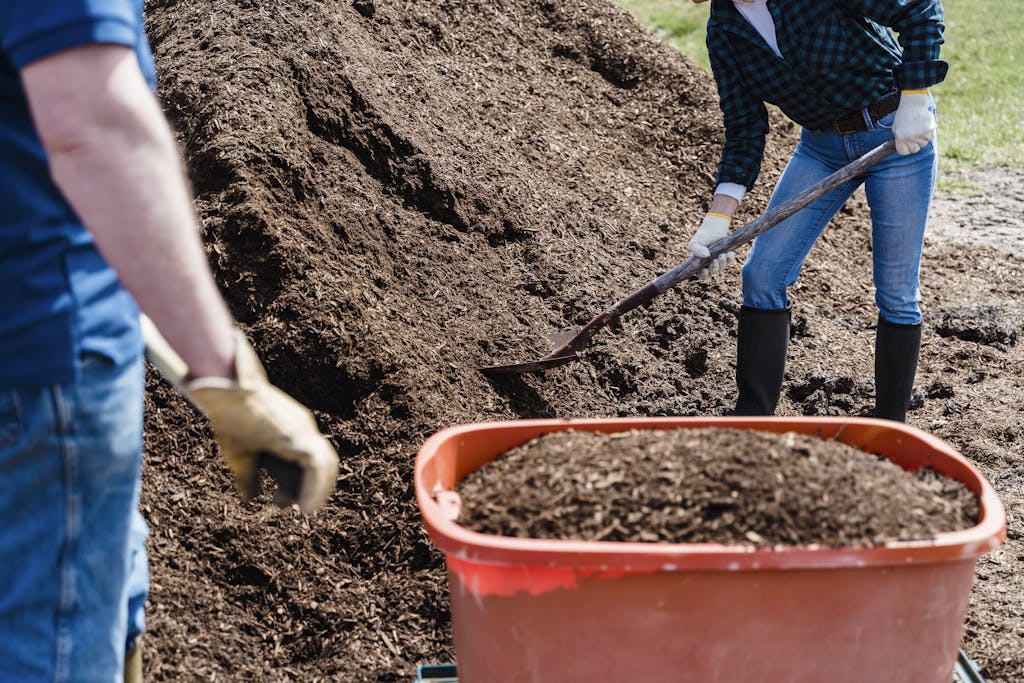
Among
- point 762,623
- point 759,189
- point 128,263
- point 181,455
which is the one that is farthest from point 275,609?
point 759,189

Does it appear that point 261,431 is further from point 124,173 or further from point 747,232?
point 747,232

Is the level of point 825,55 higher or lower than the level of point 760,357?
higher

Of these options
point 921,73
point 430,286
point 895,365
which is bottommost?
point 895,365

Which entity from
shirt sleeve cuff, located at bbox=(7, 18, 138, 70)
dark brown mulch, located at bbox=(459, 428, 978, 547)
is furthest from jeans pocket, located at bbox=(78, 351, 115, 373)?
dark brown mulch, located at bbox=(459, 428, 978, 547)

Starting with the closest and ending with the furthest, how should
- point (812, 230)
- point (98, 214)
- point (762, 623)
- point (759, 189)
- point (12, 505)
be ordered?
point (98, 214)
point (12, 505)
point (762, 623)
point (812, 230)
point (759, 189)

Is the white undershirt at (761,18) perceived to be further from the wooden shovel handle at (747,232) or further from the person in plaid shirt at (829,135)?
the wooden shovel handle at (747,232)

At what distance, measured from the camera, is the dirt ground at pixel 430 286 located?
2.59 m

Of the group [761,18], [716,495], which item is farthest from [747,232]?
[716,495]

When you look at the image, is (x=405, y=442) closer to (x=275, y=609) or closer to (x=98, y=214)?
(x=275, y=609)

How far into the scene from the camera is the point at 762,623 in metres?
1.56

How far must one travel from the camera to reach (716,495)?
5.29 ft

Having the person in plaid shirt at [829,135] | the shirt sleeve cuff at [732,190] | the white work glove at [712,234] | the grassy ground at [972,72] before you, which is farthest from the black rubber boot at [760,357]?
the grassy ground at [972,72]

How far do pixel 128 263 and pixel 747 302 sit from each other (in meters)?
2.56

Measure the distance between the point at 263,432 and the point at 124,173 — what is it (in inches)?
14.9
